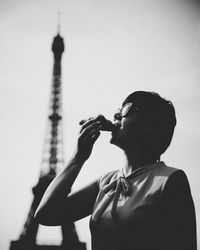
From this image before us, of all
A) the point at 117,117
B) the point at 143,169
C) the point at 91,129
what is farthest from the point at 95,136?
the point at 143,169

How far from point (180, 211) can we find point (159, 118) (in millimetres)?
489

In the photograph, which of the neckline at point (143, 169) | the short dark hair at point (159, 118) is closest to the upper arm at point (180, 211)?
the neckline at point (143, 169)

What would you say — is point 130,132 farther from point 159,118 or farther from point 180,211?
point 180,211

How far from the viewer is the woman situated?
1148mm

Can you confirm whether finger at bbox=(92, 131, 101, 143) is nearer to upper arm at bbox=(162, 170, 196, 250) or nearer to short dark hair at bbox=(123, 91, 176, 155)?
short dark hair at bbox=(123, 91, 176, 155)

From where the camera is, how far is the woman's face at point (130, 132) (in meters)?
1.45

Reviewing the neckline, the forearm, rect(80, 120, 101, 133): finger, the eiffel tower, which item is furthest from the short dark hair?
the eiffel tower

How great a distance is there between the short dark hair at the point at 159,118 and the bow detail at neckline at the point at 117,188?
10.3 inches

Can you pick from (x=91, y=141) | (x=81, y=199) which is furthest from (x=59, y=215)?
(x=91, y=141)

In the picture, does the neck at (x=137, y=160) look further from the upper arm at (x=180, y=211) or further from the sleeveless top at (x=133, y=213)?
the upper arm at (x=180, y=211)

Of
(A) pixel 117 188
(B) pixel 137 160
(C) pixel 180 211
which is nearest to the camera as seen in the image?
(C) pixel 180 211

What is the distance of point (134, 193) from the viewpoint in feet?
4.11

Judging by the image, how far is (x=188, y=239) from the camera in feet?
3.67

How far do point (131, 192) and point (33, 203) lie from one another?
19.0 metres
